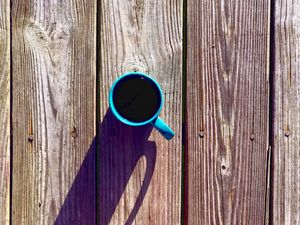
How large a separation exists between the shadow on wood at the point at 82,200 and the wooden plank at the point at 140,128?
1.0 inches

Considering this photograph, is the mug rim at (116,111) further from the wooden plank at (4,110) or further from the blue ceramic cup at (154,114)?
the wooden plank at (4,110)

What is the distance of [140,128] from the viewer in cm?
117

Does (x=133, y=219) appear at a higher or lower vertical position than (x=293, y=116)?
lower

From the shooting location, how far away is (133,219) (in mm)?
1182

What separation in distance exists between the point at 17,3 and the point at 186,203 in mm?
671

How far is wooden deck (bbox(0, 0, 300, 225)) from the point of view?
1.17 meters

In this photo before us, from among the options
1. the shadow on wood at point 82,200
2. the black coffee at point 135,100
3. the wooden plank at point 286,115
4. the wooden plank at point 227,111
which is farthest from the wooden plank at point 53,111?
the wooden plank at point 286,115

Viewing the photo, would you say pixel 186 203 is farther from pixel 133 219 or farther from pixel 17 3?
pixel 17 3

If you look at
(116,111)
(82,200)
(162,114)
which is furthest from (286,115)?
(82,200)

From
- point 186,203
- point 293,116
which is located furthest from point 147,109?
point 293,116

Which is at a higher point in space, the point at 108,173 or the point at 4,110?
the point at 4,110

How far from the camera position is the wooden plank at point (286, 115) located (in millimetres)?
1177

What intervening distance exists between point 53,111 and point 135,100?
0.24m

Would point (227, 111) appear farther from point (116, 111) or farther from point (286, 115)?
point (116, 111)
